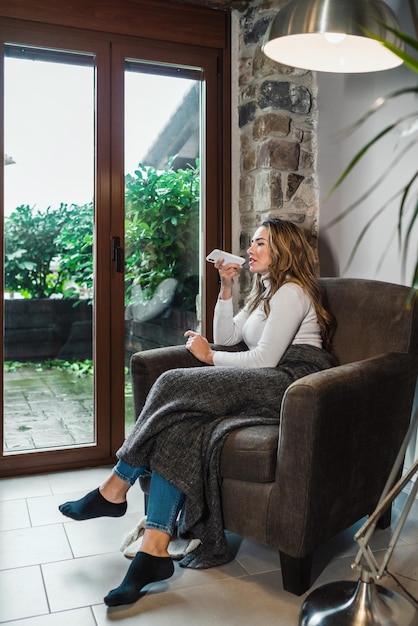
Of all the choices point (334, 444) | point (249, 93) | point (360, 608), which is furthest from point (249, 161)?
point (360, 608)

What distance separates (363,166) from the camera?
2.90 metres

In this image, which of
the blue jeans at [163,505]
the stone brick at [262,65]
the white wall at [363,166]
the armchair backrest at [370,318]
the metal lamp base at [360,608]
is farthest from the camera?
the stone brick at [262,65]

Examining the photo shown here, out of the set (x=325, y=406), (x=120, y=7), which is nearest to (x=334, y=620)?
(x=325, y=406)

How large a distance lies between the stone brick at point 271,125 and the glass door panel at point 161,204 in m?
0.36

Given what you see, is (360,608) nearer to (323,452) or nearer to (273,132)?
(323,452)

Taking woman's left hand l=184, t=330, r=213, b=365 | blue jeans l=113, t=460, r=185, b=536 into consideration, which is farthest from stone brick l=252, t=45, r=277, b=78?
blue jeans l=113, t=460, r=185, b=536

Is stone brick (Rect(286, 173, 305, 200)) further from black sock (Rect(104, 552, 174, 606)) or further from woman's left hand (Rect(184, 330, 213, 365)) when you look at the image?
black sock (Rect(104, 552, 174, 606))

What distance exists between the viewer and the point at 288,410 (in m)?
1.85

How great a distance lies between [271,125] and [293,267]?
1.00 m

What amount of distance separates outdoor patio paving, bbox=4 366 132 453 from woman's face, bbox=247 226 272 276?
1103mm

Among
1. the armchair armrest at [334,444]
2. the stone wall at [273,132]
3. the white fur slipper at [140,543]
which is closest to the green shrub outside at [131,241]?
the stone wall at [273,132]

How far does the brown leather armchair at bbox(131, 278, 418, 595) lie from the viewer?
6.05 feet

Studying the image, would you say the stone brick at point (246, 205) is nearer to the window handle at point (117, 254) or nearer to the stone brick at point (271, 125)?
the stone brick at point (271, 125)

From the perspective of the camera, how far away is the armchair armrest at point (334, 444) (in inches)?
72.0
